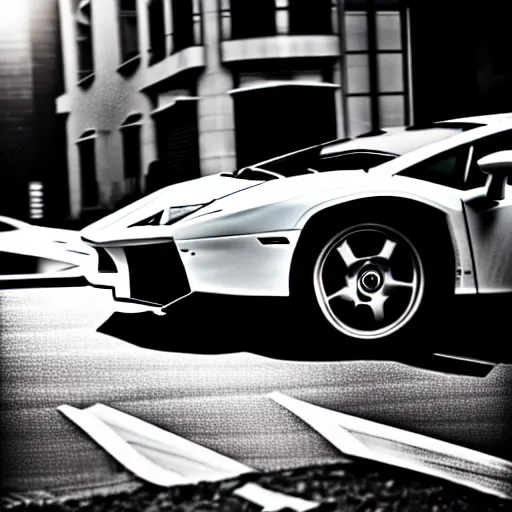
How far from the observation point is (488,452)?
419 cm

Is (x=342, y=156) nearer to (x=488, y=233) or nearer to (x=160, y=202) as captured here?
(x=488, y=233)

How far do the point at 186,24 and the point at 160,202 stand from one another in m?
0.80

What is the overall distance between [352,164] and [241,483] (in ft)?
4.74

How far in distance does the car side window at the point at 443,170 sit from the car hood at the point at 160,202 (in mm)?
683

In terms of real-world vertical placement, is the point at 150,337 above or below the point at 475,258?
below

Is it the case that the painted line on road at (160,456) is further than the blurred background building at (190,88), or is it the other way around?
the blurred background building at (190,88)

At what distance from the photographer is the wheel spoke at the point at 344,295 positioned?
4055 mm

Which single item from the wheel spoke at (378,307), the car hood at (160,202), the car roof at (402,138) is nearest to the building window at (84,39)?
the car hood at (160,202)

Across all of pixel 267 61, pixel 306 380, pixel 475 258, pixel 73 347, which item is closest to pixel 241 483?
pixel 306 380

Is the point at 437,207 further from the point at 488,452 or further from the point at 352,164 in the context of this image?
the point at 488,452

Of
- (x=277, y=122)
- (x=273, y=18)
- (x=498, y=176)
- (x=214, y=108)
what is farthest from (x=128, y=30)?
(x=498, y=176)

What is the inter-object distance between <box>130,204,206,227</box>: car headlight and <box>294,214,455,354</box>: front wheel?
1.79ft

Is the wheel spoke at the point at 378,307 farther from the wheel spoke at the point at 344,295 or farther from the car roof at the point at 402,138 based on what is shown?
the car roof at the point at 402,138

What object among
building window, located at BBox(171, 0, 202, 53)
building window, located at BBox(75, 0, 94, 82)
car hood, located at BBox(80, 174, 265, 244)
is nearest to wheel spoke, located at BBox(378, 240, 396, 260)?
car hood, located at BBox(80, 174, 265, 244)
